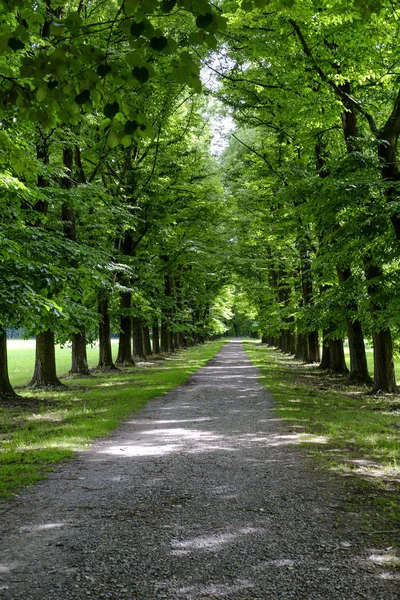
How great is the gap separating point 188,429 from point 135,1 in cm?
769

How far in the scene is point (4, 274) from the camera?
25.5ft

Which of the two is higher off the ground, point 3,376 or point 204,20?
point 204,20

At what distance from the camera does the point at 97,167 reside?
18.2m

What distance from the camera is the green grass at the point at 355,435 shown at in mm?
5285

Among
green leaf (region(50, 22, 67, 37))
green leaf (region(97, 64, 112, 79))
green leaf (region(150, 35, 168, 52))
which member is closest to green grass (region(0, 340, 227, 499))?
green leaf (region(97, 64, 112, 79))

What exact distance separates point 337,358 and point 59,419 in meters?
12.5

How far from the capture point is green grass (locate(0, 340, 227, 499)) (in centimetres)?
688

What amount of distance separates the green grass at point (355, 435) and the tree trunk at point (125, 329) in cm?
812

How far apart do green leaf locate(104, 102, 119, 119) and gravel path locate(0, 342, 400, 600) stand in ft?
10.3

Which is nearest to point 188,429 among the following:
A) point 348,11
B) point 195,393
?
point 195,393

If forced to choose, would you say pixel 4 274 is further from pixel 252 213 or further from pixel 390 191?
pixel 252 213

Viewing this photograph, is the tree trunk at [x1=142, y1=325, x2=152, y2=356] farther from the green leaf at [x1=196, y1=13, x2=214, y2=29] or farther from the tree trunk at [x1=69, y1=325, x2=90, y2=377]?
the green leaf at [x1=196, y1=13, x2=214, y2=29]

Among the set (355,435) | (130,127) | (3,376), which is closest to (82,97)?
(130,127)

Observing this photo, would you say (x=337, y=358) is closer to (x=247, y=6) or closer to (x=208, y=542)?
(x=208, y=542)
